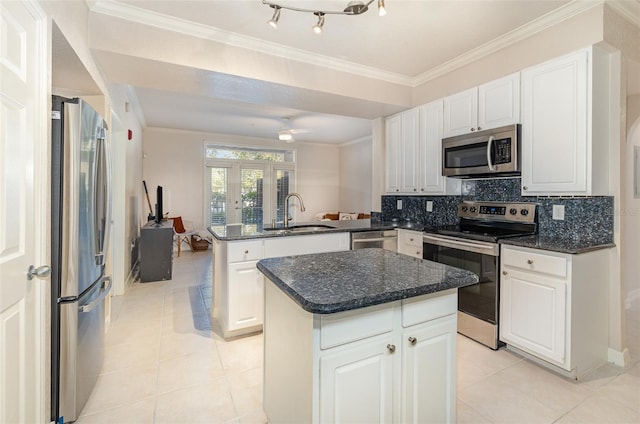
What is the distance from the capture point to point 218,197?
23.6ft

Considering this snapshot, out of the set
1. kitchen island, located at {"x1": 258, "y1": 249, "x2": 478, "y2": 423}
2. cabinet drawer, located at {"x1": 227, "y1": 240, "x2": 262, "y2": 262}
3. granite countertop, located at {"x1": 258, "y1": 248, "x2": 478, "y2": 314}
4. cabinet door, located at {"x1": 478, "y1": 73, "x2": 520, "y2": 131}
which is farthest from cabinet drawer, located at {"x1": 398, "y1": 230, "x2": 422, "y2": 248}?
kitchen island, located at {"x1": 258, "y1": 249, "x2": 478, "y2": 423}

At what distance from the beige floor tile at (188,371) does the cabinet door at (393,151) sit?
8.74 ft

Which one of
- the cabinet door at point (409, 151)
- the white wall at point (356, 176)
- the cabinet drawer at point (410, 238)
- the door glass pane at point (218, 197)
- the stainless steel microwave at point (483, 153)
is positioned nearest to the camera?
the stainless steel microwave at point (483, 153)

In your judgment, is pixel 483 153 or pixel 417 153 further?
pixel 417 153

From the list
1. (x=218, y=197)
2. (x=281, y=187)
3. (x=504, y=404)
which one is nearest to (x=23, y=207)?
(x=504, y=404)

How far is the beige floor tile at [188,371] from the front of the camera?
1.99 metres

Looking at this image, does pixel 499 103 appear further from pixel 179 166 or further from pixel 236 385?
pixel 179 166

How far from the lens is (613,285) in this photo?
7.26ft

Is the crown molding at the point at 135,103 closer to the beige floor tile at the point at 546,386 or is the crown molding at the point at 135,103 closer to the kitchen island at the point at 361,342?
the kitchen island at the point at 361,342

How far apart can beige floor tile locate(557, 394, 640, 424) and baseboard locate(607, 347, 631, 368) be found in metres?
0.54

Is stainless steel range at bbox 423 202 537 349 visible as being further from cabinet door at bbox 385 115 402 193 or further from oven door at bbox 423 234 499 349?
cabinet door at bbox 385 115 402 193

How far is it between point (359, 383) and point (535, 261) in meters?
1.69

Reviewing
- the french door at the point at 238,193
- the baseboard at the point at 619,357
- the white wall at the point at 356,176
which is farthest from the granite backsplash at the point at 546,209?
the french door at the point at 238,193

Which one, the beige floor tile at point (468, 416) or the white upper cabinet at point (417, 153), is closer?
the beige floor tile at point (468, 416)
